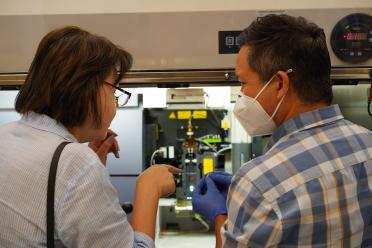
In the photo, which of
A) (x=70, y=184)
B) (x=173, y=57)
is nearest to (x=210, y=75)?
(x=173, y=57)

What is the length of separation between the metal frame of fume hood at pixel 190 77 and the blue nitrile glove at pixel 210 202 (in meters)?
0.39

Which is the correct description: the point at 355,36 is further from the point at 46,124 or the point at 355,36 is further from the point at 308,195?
the point at 46,124

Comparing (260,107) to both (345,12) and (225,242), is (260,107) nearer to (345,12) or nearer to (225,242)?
(225,242)

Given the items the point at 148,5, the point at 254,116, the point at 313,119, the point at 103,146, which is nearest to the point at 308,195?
the point at 313,119

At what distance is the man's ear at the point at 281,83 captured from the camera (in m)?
0.91

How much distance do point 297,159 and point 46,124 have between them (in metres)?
0.54

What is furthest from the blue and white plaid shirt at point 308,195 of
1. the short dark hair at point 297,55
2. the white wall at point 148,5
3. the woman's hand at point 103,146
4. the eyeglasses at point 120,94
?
the white wall at point 148,5

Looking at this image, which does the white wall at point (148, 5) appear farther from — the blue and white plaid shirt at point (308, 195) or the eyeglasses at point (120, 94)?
the blue and white plaid shirt at point (308, 195)

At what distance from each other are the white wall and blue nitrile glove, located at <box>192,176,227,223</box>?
0.61m

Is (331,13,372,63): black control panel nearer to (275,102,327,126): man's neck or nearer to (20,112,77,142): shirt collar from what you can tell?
(275,102,327,126): man's neck

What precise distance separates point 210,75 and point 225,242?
2.20 feet

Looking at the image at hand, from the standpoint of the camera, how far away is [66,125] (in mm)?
837

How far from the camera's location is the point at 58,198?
27.9 inches

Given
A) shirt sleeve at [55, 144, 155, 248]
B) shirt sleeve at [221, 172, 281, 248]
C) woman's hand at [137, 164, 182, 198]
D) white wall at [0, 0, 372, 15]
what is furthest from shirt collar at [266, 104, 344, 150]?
white wall at [0, 0, 372, 15]
